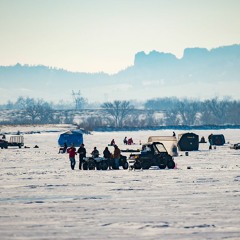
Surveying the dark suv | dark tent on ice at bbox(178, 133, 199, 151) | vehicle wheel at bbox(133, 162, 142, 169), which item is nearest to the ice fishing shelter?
dark tent on ice at bbox(178, 133, 199, 151)

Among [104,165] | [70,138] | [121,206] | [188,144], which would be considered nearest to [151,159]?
[104,165]

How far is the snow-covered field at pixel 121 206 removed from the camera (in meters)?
12.8

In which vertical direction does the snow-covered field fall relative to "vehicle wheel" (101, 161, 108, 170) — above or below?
below

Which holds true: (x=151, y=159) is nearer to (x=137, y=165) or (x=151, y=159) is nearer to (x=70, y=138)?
(x=137, y=165)

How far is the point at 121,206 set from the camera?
16.5 metres

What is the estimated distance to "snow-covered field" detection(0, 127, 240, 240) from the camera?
504 inches

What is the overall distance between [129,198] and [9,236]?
638 centimetres

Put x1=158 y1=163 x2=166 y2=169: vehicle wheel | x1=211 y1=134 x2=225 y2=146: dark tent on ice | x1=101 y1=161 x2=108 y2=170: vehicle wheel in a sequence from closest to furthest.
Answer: x1=158 y1=163 x2=166 y2=169: vehicle wheel < x1=101 y1=161 x2=108 y2=170: vehicle wheel < x1=211 y1=134 x2=225 y2=146: dark tent on ice

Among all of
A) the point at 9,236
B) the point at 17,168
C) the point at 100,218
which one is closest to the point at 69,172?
the point at 17,168

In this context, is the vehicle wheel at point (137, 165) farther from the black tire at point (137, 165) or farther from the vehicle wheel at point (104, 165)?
the vehicle wheel at point (104, 165)

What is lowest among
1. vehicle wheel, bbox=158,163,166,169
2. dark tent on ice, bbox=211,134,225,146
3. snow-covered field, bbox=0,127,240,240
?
snow-covered field, bbox=0,127,240,240

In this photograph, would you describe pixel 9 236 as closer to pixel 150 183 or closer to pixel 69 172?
pixel 150 183

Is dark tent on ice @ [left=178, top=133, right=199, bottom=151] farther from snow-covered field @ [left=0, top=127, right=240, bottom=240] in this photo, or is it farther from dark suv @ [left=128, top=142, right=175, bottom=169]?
snow-covered field @ [left=0, top=127, right=240, bottom=240]

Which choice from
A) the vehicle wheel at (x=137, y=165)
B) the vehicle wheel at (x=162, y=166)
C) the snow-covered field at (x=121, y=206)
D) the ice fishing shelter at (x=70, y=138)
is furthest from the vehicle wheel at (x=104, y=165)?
the ice fishing shelter at (x=70, y=138)
